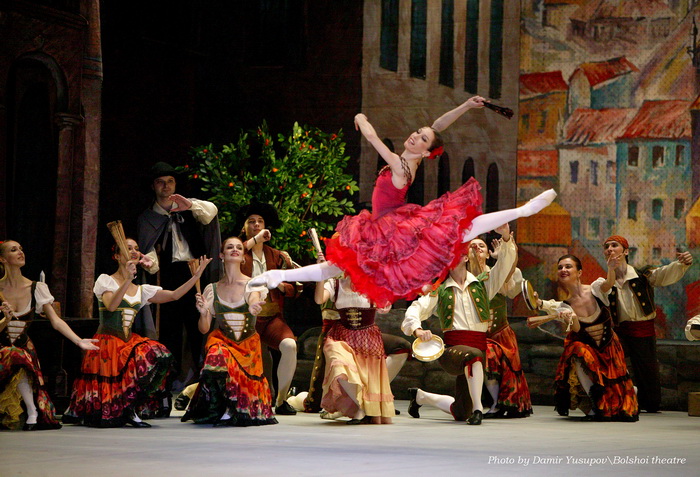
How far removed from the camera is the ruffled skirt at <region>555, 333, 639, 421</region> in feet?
26.7

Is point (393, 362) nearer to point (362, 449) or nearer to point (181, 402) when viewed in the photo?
point (181, 402)

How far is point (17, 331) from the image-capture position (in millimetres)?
7402

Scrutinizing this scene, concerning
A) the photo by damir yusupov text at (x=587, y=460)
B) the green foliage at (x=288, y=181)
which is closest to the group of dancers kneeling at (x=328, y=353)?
the photo by damir yusupov text at (x=587, y=460)

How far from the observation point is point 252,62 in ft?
38.0

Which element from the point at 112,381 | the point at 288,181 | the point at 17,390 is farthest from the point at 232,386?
the point at 288,181

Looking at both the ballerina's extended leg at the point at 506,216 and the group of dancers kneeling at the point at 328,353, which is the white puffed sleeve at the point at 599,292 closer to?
the group of dancers kneeling at the point at 328,353

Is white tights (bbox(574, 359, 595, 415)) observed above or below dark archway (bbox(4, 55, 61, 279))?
below

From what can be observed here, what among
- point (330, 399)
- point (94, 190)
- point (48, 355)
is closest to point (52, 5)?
point (94, 190)

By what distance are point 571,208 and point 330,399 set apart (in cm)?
405

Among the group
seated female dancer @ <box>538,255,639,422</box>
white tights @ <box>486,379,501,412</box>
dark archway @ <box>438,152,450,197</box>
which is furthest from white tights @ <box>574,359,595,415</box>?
dark archway @ <box>438,152,450,197</box>

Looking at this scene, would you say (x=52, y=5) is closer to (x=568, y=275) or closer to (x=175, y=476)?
(x=568, y=275)

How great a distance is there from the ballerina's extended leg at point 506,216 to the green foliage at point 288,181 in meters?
4.18

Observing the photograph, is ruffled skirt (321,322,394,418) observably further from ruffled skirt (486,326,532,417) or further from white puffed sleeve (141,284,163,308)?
white puffed sleeve (141,284,163,308)

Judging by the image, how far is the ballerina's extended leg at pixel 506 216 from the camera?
6.08 metres
